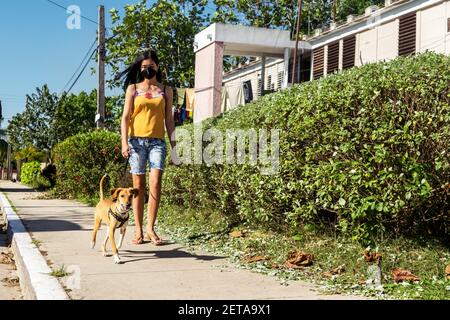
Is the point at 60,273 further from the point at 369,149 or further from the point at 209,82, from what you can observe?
the point at 209,82

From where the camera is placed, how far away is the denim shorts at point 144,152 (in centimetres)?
588

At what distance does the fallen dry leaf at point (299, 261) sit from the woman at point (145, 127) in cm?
175

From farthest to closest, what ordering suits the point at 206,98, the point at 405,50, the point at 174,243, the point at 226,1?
the point at 226,1, the point at 206,98, the point at 405,50, the point at 174,243

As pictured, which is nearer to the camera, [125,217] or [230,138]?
[125,217]

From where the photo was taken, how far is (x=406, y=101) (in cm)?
445

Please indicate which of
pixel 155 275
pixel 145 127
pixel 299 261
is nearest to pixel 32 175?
pixel 145 127

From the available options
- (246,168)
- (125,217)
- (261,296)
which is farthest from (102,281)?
A: (246,168)

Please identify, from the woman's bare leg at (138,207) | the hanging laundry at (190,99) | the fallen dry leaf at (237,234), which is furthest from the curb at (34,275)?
the hanging laundry at (190,99)

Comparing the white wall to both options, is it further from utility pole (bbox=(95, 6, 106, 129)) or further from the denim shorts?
utility pole (bbox=(95, 6, 106, 129))

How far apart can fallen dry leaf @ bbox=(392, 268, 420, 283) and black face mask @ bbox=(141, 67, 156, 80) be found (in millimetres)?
3325

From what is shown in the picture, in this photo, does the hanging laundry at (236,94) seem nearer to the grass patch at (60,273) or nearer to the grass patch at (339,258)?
the grass patch at (339,258)

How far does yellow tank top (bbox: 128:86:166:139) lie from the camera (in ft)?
19.1
